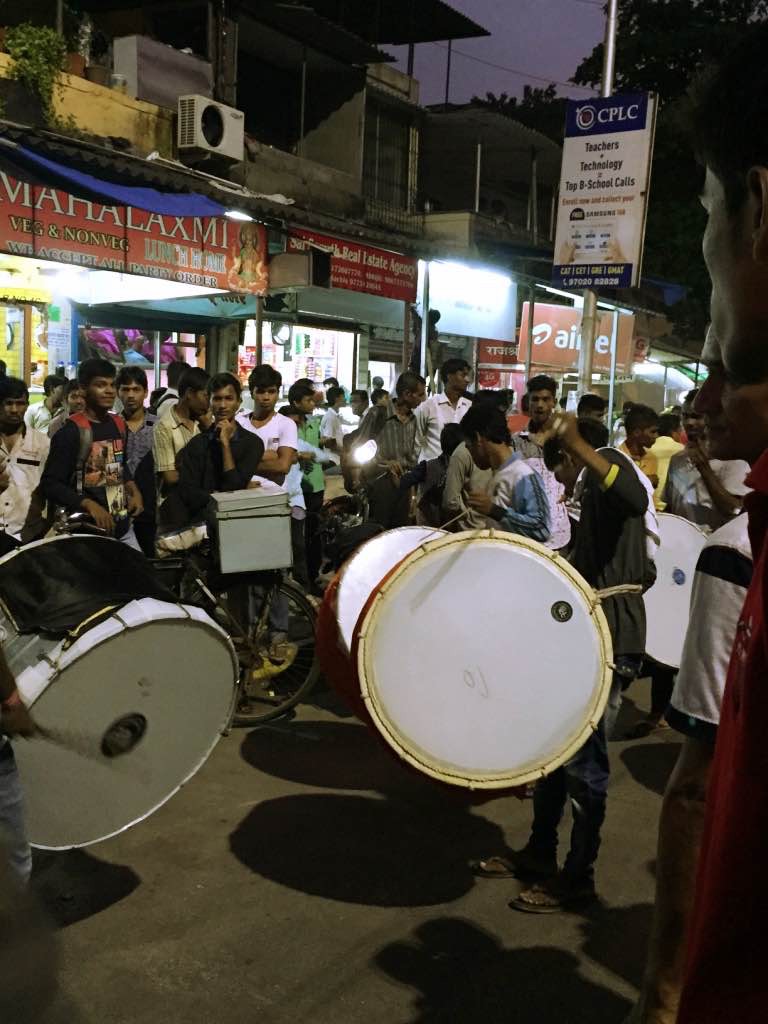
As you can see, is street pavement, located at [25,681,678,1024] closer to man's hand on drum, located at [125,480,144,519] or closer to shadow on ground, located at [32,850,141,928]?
shadow on ground, located at [32,850,141,928]

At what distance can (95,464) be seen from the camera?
6.16 meters

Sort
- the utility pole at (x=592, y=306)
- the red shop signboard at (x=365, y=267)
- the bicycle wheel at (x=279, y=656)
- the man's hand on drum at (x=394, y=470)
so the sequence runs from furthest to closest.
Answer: the red shop signboard at (x=365, y=267)
the utility pole at (x=592, y=306)
the man's hand on drum at (x=394, y=470)
the bicycle wheel at (x=279, y=656)

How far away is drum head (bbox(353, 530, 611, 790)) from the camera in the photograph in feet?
11.3

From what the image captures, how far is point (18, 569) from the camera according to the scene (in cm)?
348

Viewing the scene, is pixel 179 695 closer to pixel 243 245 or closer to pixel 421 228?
pixel 243 245

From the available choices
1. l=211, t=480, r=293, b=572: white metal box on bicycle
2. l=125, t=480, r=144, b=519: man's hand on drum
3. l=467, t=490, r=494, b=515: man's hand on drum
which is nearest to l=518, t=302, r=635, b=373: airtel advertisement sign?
l=125, t=480, r=144, b=519: man's hand on drum

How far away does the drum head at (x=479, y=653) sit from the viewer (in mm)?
3455

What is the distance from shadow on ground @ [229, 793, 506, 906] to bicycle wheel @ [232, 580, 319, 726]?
1145mm

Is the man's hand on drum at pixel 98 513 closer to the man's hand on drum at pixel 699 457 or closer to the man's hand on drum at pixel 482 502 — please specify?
the man's hand on drum at pixel 482 502

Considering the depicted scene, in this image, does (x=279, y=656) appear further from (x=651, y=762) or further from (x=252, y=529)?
(x=651, y=762)

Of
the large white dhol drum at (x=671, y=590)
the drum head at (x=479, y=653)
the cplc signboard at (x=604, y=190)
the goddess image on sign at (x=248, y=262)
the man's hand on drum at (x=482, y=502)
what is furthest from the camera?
the goddess image on sign at (x=248, y=262)

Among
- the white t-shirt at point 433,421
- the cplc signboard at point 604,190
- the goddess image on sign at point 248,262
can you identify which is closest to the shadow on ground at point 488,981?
the white t-shirt at point 433,421

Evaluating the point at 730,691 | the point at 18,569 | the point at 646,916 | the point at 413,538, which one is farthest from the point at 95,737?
the point at 730,691

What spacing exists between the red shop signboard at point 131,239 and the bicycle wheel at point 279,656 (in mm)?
4516
